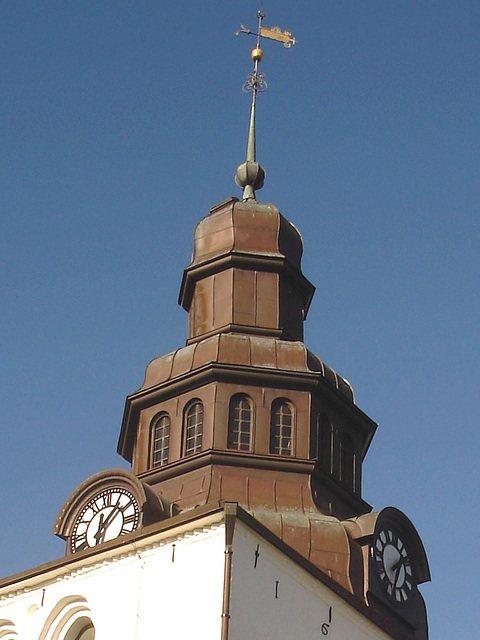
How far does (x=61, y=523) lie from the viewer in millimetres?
32625

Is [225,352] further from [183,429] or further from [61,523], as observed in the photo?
[61,523]

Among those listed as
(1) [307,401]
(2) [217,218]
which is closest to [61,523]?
(1) [307,401]

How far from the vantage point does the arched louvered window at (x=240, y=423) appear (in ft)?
111

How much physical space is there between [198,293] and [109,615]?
954cm

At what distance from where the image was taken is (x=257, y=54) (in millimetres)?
41406

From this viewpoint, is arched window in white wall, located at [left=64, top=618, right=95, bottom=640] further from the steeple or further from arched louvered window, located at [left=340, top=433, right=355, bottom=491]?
arched louvered window, located at [left=340, top=433, right=355, bottom=491]

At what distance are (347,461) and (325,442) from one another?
913 mm

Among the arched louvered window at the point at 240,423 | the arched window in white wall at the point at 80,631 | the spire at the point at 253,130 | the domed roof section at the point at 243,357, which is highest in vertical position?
the spire at the point at 253,130

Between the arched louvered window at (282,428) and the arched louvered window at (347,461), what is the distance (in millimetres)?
1578

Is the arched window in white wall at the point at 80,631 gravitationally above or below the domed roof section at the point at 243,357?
below

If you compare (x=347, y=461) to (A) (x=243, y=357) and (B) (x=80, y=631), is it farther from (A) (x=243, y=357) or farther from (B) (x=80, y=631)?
(B) (x=80, y=631)

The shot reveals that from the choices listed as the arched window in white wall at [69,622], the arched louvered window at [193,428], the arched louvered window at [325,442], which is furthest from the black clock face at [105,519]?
the arched louvered window at [325,442]

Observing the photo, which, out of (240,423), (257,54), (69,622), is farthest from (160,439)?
(257,54)

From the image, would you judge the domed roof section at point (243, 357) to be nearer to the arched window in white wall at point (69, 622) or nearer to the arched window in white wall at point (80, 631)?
the arched window in white wall at point (69, 622)
